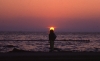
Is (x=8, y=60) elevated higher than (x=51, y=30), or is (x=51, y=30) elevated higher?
(x=51, y=30)

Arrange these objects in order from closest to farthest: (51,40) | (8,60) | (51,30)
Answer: (8,60) < (51,40) < (51,30)

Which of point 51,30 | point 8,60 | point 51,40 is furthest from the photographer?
point 51,30

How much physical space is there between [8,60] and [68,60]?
84.5 inches

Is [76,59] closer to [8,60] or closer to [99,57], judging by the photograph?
[99,57]

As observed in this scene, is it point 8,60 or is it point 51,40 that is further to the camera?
point 51,40

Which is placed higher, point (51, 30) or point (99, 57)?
point (51, 30)

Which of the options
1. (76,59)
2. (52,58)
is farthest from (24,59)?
(76,59)

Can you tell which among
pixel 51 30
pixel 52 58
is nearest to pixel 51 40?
pixel 51 30

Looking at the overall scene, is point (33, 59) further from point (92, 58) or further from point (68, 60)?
point (92, 58)

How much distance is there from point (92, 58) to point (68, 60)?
3.07ft

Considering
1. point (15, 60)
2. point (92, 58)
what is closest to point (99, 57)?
point (92, 58)

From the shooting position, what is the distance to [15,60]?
945 cm

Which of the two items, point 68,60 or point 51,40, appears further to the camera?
point 51,40

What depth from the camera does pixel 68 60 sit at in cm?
955
